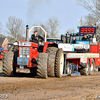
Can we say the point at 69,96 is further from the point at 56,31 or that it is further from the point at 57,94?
the point at 56,31

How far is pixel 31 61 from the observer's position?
31.0 feet

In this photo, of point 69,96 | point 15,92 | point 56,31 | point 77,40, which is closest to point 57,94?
point 69,96

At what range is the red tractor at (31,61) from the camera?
887 centimetres

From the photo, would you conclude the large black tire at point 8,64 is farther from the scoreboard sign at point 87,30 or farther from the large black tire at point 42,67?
the scoreboard sign at point 87,30

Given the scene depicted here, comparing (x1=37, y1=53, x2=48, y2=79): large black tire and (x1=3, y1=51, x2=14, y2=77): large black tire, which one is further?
(x1=3, y1=51, x2=14, y2=77): large black tire

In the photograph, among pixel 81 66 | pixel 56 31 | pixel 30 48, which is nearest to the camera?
pixel 30 48

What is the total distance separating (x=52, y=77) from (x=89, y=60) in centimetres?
392

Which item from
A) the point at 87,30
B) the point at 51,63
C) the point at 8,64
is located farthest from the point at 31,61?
the point at 87,30

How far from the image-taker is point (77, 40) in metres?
13.4

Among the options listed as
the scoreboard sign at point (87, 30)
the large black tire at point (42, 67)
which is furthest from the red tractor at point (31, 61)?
the scoreboard sign at point (87, 30)

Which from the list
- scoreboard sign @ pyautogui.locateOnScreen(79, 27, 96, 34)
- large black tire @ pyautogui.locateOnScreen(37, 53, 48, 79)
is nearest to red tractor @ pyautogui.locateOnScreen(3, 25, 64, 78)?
large black tire @ pyautogui.locateOnScreen(37, 53, 48, 79)

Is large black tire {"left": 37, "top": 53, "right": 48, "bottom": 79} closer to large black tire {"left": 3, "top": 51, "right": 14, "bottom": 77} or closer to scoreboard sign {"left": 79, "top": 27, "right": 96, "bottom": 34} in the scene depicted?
large black tire {"left": 3, "top": 51, "right": 14, "bottom": 77}

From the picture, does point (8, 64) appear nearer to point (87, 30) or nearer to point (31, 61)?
point (31, 61)

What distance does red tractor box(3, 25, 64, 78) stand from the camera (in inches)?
349
